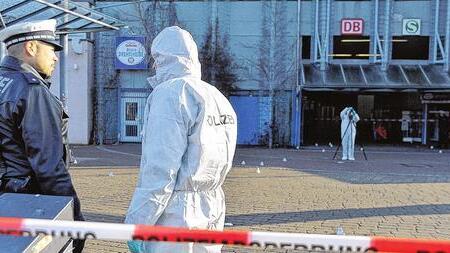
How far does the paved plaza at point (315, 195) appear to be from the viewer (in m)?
6.77

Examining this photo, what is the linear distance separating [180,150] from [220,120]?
12.4 inches

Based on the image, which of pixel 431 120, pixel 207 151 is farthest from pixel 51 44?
pixel 431 120

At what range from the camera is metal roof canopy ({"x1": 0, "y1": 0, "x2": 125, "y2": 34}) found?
27.3 feet

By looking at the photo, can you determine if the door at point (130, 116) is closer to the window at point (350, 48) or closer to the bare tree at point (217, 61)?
the bare tree at point (217, 61)

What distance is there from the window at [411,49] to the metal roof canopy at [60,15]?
1645 cm

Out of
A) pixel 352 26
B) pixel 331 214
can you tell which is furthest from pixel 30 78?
pixel 352 26

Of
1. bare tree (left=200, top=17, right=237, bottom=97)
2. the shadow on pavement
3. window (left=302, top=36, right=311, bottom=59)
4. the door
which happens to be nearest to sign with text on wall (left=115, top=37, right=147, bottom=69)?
the door

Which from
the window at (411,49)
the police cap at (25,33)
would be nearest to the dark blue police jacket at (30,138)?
the police cap at (25,33)

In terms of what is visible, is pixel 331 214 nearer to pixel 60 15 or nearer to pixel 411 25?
pixel 60 15

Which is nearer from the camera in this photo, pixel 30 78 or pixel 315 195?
pixel 30 78

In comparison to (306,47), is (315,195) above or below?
below

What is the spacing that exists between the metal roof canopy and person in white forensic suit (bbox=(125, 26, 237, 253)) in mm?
5900

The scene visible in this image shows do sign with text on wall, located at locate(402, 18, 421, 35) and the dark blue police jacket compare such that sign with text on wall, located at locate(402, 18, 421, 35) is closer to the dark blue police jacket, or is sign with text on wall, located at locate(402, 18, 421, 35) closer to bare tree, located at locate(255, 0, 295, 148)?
bare tree, located at locate(255, 0, 295, 148)

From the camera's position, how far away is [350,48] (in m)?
23.5
